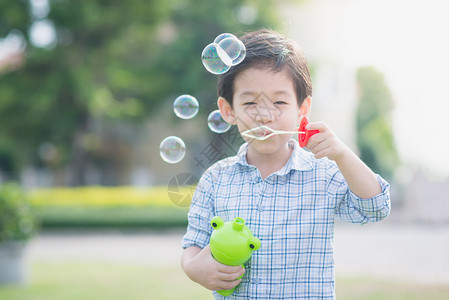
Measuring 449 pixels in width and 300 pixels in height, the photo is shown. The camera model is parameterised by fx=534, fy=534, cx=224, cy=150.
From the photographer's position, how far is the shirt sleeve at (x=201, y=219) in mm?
1863

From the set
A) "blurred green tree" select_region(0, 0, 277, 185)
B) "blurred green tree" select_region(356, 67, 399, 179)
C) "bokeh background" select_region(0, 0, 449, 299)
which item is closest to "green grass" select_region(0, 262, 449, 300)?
"bokeh background" select_region(0, 0, 449, 299)

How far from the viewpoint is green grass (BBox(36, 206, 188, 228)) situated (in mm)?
11664

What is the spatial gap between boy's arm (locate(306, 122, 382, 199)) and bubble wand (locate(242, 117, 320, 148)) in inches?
0.8

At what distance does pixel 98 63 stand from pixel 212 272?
1477cm

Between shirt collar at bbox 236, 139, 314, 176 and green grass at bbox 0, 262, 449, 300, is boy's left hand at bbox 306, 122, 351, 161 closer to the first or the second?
shirt collar at bbox 236, 139, 314, 176

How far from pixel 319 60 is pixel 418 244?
12.0 meters

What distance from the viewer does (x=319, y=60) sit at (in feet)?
65.6

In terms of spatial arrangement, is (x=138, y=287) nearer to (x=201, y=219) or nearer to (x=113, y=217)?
(x=201, y=219)

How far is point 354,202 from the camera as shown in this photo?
1.68m

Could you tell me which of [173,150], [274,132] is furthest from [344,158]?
[173,150]

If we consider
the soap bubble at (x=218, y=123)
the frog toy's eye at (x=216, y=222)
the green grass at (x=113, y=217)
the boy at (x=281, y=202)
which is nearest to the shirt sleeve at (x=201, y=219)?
the boy at (x=281, y=202)

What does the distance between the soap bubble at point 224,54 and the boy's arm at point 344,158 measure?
0.42 m

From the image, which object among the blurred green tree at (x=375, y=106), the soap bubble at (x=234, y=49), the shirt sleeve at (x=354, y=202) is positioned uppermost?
the blurred green tree at (x=375, y=106)

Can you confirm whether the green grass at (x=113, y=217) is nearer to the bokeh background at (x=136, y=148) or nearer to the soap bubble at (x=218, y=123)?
the bokeh background at (x=136, y=148)
